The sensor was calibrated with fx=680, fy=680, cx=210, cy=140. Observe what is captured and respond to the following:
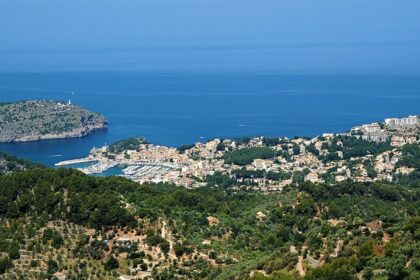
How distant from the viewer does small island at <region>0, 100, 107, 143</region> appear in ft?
202

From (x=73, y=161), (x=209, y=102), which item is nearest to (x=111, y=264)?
(x=73, y=161)

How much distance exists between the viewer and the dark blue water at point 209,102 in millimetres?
62312

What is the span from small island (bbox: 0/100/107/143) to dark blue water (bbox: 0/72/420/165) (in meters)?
1.24

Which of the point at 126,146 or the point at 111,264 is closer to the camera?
the point at 111,264

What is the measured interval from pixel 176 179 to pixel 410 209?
67.7 ft

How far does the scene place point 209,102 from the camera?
84.1m

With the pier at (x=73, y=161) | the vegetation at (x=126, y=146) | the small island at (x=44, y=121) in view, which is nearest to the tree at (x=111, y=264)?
the pier at (x=73, y=161)

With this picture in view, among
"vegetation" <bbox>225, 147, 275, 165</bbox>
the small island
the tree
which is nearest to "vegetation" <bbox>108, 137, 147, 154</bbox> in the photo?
"vegetation" <bbox>225, 147, 275, 165</bbox>

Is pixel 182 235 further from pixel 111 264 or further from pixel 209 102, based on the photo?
pixel 209 102

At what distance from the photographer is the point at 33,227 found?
57.0 ft

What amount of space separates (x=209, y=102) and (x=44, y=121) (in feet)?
83.7

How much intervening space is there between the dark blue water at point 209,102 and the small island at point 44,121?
124cm

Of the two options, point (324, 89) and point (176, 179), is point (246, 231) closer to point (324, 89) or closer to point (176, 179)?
point (176, 179)

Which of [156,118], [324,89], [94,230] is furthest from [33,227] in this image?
[324,89]
